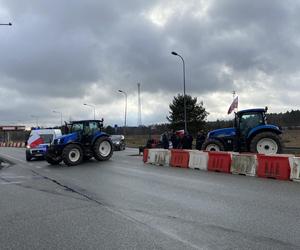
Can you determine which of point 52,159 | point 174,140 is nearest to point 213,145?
point 174,140

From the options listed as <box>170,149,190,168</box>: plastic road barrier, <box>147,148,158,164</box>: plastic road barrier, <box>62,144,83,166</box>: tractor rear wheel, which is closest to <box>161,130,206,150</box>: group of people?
<box>147,148,158,164</box>: plastic road barrier

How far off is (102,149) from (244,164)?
11384 millimetres

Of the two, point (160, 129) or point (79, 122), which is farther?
point (160, 129)

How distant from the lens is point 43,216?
360 inches

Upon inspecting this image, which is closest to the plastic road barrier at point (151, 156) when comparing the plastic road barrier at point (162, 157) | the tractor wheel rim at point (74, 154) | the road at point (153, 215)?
the plastic road barrier at point (162, 157)

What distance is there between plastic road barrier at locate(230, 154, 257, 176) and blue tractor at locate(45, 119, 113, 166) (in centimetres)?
991

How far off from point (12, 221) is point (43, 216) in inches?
25.5

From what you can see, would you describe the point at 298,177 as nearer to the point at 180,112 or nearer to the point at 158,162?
the point at 158,162

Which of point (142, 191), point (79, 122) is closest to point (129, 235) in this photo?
point (142, 191)

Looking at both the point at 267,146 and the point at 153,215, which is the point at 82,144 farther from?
the point at 153,215

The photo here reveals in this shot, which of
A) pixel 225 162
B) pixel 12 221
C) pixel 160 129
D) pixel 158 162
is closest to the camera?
pixel 12 221

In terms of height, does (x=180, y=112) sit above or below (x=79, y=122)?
above

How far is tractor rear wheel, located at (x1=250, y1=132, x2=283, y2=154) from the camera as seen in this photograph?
2034 cm

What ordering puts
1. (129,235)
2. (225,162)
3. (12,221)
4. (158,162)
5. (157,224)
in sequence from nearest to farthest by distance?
(129,235), (157,224), (12,221), (225,162), (158,162)
